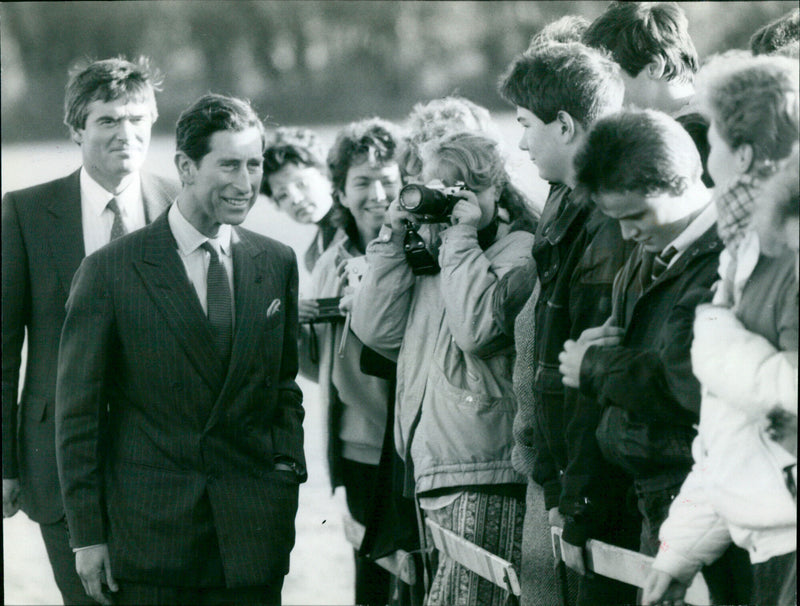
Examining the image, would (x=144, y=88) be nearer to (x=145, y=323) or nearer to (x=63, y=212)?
(x=63, y=212)

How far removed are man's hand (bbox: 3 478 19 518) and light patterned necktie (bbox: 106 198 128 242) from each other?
0.71 metres

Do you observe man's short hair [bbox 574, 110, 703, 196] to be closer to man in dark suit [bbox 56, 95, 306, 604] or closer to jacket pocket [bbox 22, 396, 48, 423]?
man in dark suit [bbox 56, 95, 306, 604]

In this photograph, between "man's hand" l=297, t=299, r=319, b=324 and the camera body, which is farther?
"man's hand" l=297, t=299, r=319, b=324

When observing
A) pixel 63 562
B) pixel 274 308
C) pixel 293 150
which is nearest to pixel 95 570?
pixel 63 562

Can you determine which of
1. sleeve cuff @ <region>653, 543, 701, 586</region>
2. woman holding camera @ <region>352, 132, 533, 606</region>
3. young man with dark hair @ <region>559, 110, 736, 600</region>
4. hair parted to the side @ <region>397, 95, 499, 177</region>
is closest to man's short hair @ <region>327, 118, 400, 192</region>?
hair parted to the side @ <region>397, 95, 499, 177</region>

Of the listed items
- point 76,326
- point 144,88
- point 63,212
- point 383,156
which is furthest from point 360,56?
point 76,326

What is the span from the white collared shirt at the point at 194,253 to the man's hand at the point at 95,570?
631mm

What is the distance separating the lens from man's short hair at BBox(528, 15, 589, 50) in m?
3.05

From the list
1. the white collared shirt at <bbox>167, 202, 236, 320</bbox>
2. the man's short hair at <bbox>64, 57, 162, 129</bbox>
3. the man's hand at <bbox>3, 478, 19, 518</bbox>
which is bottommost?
the man's hand at <bbox>3, 478, 19, 518</bbox>

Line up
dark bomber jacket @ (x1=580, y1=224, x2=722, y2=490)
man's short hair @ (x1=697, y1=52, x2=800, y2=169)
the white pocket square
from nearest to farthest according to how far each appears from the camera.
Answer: man's short hair @ (x1=697, y1=52, x2=800, y2=169), dark bomber jacket @ (x1=580, y1=224, x2=722, y2=490), the white pocket square

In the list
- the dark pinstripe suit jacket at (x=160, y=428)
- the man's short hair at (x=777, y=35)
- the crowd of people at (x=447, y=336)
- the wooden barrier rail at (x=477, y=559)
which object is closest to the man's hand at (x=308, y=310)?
the crowd of people at (x=447, y=336)

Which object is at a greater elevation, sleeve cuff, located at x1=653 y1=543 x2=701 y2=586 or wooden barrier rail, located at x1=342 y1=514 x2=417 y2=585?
sleeve cuff, located at x1=653 y1=543 x2=701 y2=586

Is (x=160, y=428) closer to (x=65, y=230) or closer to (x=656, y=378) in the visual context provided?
(x=65, y=230)

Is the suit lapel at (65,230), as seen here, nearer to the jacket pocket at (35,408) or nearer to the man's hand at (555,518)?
the jacket pocket at (35,408)
